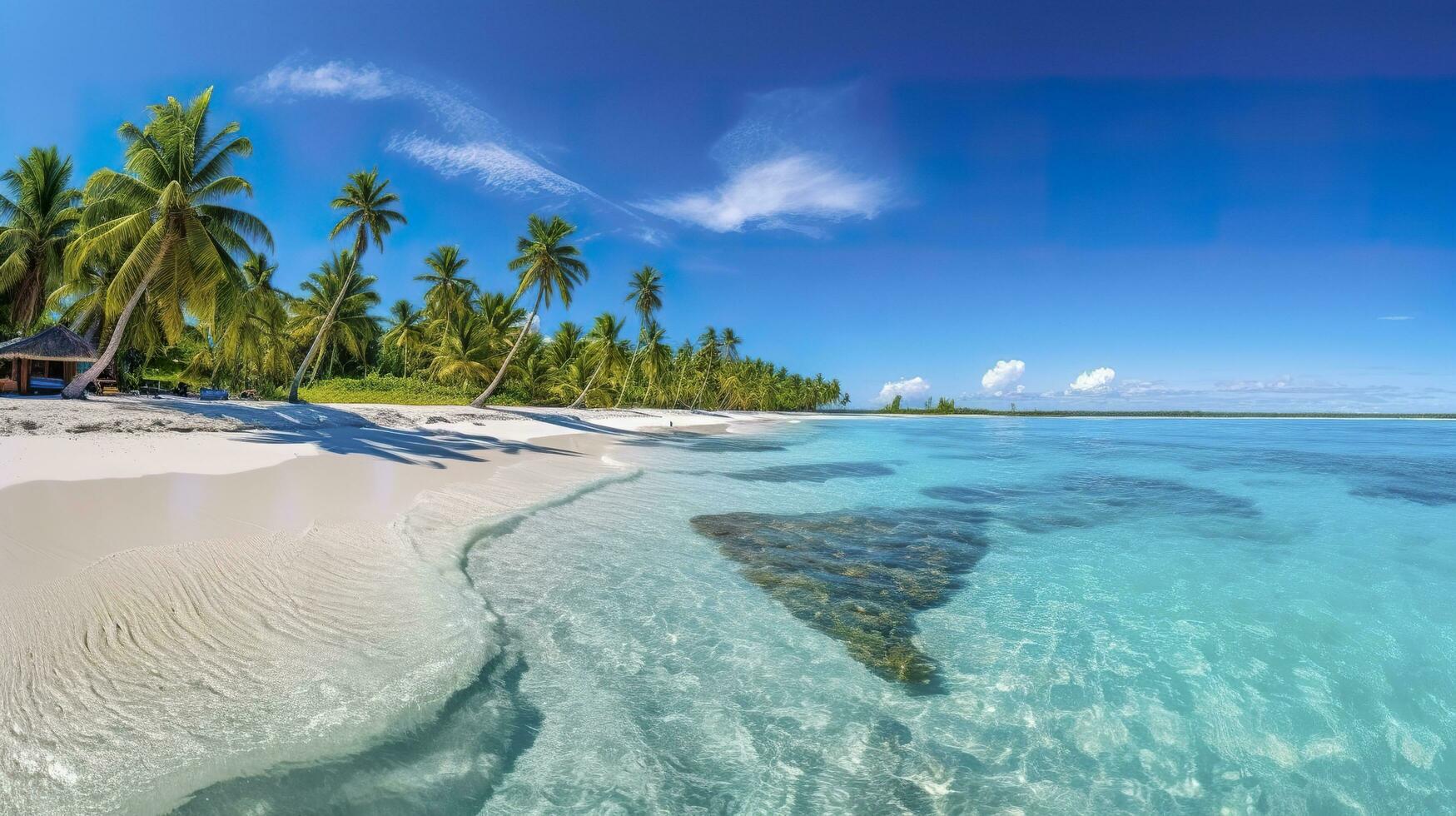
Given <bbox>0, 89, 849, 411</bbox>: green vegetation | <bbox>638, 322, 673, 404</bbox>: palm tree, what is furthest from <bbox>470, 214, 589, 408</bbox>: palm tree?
<bbox>638, 322, 673, 404</bbox>: palm tree

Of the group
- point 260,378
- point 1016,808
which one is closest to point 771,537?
point 1016,808

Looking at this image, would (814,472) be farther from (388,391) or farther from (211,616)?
(388,391)

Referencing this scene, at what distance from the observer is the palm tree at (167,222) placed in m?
18.0

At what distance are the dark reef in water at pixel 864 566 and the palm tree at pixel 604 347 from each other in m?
34.3

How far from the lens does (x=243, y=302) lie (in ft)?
71.7

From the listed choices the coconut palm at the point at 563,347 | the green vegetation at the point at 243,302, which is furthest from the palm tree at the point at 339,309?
the coconut palm at the point at 563,347

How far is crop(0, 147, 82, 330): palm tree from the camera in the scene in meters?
23.8

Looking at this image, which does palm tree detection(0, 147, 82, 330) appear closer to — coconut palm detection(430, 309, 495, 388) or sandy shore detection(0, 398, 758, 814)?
coconut palm detection(430, 309, 495, 388)

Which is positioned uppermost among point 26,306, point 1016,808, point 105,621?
point 26,306

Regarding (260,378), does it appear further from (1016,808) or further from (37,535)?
(1016,808)

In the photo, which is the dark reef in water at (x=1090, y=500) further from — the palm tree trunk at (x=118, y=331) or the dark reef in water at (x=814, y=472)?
the palm tree trunk at (x=118, y=331)

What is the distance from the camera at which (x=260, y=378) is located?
3903 cm

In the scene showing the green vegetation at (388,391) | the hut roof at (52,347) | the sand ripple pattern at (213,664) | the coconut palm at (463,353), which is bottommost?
the sand ripple pattern at (213,664)

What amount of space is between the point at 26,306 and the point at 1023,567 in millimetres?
39095
